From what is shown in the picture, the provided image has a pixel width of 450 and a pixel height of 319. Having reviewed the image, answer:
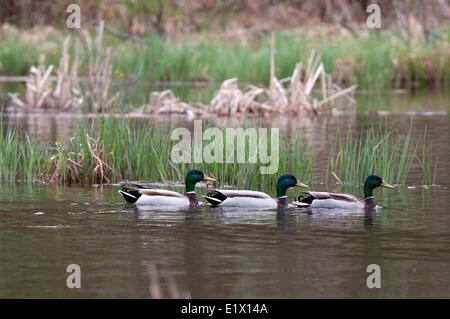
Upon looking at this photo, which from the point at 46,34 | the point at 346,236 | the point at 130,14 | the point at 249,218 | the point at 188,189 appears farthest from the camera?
the point at 130,14

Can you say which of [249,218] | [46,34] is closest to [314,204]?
[249,218]

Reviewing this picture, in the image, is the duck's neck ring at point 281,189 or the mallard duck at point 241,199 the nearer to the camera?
the mallard duck at point 241,199

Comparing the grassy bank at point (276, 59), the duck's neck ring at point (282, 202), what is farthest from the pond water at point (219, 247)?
the grassy bank at point (276, 59)

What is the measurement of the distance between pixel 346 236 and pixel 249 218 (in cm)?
137

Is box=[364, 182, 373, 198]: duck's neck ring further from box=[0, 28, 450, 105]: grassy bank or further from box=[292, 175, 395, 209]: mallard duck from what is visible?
box=[0, 28, 450, 105]: grassy bank

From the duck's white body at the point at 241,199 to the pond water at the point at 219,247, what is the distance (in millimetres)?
136

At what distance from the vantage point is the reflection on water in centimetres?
748

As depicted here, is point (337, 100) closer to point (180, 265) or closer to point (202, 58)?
point (202, 58)

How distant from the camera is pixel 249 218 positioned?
1063 cm

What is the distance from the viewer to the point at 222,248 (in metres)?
8.91

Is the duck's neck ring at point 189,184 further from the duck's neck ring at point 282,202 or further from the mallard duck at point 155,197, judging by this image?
the duck's neck ring at point 282,202

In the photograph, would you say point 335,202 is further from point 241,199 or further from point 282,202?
point 241,199

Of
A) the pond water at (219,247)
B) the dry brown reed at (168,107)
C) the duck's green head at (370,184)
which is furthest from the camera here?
the dry brown reed at (168,107)

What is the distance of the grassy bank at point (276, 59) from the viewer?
27672mm
